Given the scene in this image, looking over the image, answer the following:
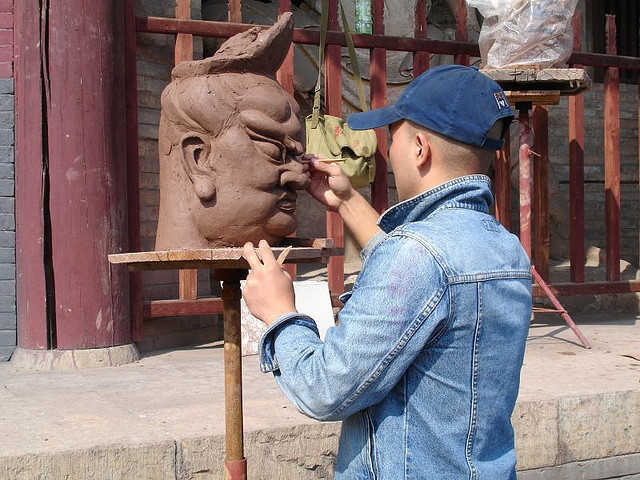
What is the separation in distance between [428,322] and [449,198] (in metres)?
0.29

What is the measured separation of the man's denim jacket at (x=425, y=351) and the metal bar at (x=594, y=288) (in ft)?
13.7

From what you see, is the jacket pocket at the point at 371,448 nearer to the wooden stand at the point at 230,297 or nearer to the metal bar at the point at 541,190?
the wooden stand at the point at 230,297

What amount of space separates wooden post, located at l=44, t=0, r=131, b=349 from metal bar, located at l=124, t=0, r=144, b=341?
221 millimetres

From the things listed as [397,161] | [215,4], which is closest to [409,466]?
[397,161]

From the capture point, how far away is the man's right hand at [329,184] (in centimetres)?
238

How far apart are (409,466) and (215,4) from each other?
545 centimetres

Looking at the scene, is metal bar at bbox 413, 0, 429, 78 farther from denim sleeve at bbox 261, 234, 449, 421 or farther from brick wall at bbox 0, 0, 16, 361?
denim sleeve at bbox 261, 234, 449, 421

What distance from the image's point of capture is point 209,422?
3.13 metres

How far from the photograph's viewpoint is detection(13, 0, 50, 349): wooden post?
4438 millimetres

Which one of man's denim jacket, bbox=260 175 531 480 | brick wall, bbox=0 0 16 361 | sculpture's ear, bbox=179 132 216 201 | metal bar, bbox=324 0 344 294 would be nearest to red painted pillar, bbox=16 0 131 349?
brick wall, bbox=0 0 16 361

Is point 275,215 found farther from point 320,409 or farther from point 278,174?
point 320,409

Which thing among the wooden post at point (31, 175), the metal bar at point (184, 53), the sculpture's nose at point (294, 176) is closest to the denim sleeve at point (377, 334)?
the sculpture's nose at point (294, 176)

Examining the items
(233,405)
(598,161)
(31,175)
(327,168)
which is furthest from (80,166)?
(598,161)

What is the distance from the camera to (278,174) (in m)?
2.66
